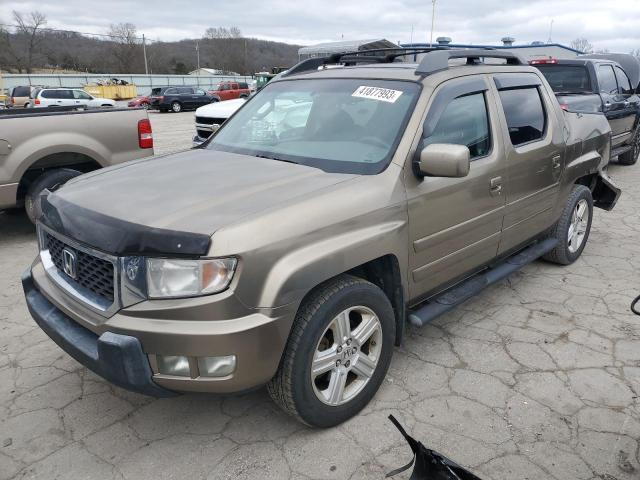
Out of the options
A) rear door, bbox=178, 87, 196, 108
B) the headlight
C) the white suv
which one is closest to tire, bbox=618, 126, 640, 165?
the headlight

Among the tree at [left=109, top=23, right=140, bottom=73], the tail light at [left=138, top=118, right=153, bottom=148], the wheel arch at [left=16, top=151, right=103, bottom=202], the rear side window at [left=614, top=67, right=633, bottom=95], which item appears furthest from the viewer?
the tree at [left=109, top=23, right=140, bottom=73]

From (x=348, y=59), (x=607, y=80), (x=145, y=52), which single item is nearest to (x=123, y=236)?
(x=348, y=59)

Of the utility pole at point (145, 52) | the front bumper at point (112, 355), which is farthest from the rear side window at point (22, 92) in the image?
the utility pole at point (145, 52)

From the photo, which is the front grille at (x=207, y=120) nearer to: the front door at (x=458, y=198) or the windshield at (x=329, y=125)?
the windshield at (x=329, y=125)

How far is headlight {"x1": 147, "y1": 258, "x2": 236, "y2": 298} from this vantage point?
6.85 ft

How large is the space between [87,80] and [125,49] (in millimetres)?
27435

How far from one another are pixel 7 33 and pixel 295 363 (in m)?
74.7

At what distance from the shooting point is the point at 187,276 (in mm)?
2109

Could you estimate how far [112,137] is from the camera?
5.83m

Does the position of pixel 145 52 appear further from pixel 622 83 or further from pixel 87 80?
pixel 622 83

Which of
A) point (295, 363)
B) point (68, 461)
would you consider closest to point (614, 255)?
point (295, 363)

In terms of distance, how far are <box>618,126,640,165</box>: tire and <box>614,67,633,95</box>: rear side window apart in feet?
2.58

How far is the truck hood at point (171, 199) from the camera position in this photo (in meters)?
2.13

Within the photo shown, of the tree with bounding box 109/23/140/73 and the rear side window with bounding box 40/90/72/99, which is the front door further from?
the tree with bounding box 109/23/140/73
